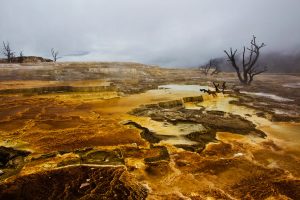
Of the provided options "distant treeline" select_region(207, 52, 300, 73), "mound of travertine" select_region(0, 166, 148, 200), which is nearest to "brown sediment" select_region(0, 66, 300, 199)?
"mound of travertine" select_region(0, 166, 148, 200)

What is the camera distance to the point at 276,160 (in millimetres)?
6750

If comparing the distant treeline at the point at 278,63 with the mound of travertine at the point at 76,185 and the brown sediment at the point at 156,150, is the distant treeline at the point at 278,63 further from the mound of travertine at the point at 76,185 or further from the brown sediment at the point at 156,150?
the mound of travertine at the point at 76,185

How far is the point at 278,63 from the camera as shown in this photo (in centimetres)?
11656

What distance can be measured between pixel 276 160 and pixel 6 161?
5764 mm

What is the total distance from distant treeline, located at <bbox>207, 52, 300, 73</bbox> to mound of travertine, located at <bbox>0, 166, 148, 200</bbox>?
A: 10408cm

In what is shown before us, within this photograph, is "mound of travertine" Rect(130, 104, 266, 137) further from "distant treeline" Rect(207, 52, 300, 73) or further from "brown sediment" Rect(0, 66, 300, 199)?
"distant treeline" Rect(207, 52, 300, 73)

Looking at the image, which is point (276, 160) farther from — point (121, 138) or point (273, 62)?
point (273, 62)

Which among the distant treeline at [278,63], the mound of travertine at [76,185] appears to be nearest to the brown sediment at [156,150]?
the mound of travertine at [76,185]

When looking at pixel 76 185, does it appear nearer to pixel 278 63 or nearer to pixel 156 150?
pixel 156 150

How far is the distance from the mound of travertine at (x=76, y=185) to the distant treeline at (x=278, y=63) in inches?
4098

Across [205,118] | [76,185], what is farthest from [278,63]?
[76,185]

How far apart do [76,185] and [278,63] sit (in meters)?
123

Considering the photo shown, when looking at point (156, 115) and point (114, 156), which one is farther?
point (156, 115)

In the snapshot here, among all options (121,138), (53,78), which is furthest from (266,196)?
(53,78)
